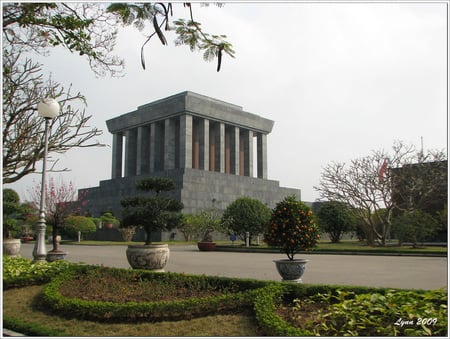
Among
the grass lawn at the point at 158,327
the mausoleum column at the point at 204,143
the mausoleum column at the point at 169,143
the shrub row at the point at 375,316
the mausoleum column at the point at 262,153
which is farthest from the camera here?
the mausoleum column at the point at 262,153

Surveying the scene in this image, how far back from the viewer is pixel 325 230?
4194cm

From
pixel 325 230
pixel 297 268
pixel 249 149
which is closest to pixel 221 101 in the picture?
pixel 249 149

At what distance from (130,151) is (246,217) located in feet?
112

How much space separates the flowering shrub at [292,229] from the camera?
9945mm

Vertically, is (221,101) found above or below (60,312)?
above

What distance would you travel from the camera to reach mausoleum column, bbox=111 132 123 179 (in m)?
61.8

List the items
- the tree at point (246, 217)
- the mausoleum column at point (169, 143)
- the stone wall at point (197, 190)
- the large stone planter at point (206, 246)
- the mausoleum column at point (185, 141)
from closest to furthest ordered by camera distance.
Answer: the large stone planter at point (206, 246) → the tree at point (246, 217) → the stone wall at point (197, 190) → the mausoleum column at point (185, 141) → the mausoleum column at point (169, 143)

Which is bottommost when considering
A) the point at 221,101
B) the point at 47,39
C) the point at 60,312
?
the point at 60,312

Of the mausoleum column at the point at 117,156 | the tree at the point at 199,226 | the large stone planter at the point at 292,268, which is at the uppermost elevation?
the mausoleum column at the point at 117,156

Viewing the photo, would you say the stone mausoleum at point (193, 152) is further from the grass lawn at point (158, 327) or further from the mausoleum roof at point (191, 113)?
the grass lawn at point (158, 327)

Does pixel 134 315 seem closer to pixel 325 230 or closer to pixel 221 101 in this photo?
pixel 325 230

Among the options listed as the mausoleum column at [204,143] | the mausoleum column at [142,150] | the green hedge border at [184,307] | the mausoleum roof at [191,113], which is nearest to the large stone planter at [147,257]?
the green hedge border at [184,307]

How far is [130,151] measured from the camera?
200 feet

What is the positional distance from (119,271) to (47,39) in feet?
17.1
